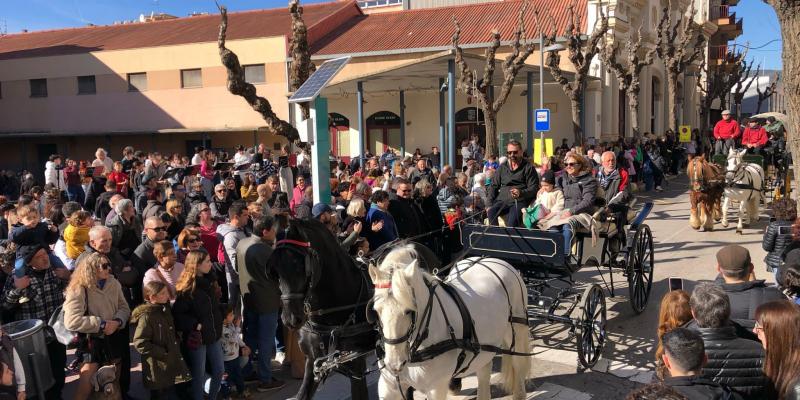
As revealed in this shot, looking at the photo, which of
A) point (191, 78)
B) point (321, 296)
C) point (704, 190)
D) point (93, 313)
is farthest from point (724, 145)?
point (191, 78)

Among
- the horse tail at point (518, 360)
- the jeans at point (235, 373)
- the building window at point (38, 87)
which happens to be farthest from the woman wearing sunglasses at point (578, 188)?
the building window at point (38, 87)

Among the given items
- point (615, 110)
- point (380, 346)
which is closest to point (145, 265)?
point (380, 346)

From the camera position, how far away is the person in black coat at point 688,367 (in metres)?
3.03

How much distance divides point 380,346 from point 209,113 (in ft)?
98.9

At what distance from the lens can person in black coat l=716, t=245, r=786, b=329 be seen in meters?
4.49

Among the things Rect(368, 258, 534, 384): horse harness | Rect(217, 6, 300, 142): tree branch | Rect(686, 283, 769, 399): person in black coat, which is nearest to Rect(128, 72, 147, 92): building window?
Rect(217, 6, 300, 142): tree branch

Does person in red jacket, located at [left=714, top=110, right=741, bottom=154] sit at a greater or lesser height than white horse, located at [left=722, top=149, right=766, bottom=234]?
greater

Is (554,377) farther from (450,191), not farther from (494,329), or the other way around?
(450,191)

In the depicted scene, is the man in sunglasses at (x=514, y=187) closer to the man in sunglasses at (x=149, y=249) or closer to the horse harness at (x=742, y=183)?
the man in sunglasses at (x=149, y=249)

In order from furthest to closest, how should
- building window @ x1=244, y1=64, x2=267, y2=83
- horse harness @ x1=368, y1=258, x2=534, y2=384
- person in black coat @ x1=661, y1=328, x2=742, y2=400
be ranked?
1. building window @ x1=244, y1=64, x2=267, y2=83
2. horse harness @ x1=368, y1=258, x2=534, y2=384
3. person in black coat @ x1=661, y1=328, x2=742, y2=400

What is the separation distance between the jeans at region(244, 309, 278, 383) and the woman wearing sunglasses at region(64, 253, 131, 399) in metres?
1.22

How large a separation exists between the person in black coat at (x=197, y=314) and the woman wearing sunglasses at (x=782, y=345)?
4233 mm

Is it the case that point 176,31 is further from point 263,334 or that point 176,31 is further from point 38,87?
point 263,334

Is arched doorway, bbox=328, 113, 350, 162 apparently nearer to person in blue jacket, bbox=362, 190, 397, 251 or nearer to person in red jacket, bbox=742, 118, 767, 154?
person in red jacket, bbox=742, 118, 767, 154
